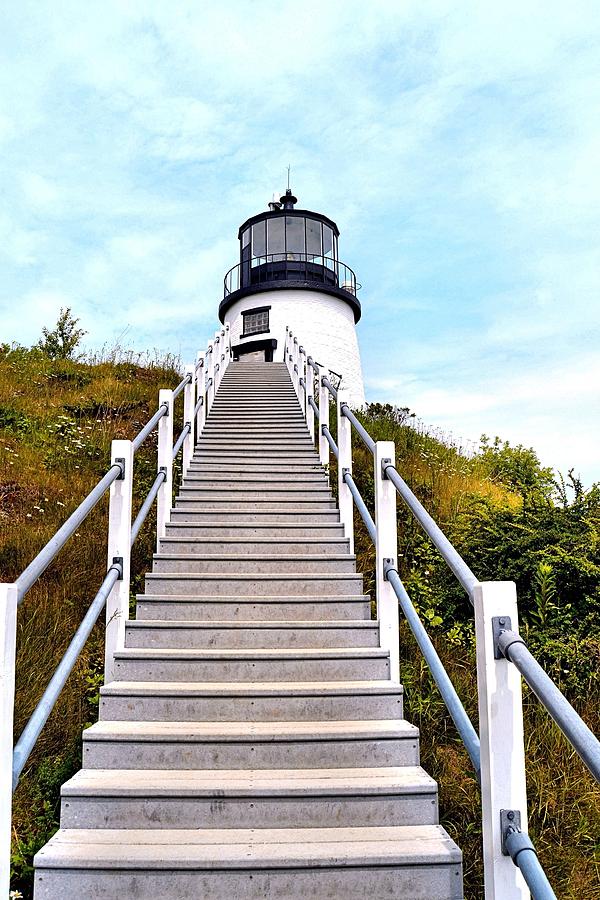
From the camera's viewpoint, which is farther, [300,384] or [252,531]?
[300,384]

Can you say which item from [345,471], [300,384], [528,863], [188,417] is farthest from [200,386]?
[528,863]

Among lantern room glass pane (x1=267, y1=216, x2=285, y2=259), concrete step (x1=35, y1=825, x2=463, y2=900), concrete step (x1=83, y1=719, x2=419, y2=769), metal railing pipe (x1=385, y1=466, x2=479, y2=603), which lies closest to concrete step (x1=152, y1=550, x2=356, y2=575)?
metal railing pipe (x1=385, y1=466, x2=479, y2=603)

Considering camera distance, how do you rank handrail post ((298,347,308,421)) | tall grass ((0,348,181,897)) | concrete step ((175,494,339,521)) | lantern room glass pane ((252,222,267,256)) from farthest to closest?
lantern room glass pane ((252,222,267,256))
handrail post ((298,347,308,421))
concrete step ((175,494,339,521))
tall grass ((0,348,181,897))

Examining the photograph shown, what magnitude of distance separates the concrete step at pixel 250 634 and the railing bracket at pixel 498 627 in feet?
7.05

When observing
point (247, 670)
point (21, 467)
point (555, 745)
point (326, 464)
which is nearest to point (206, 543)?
point (247, 670)

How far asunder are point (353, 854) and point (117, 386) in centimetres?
1020

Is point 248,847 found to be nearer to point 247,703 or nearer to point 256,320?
point 247,703

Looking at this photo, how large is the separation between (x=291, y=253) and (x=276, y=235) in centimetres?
77

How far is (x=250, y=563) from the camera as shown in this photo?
193 inches

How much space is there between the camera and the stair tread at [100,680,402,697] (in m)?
3.47

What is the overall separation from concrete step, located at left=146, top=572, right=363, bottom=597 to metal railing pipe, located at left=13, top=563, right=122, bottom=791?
3.33 feet

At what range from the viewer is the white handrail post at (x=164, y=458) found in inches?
204

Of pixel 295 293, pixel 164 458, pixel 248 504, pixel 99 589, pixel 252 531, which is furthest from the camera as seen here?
pixel 295 293

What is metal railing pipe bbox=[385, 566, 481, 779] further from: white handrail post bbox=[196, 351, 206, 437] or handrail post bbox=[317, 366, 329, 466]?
white handrail post bbox=[196, 351, 206, 437]
